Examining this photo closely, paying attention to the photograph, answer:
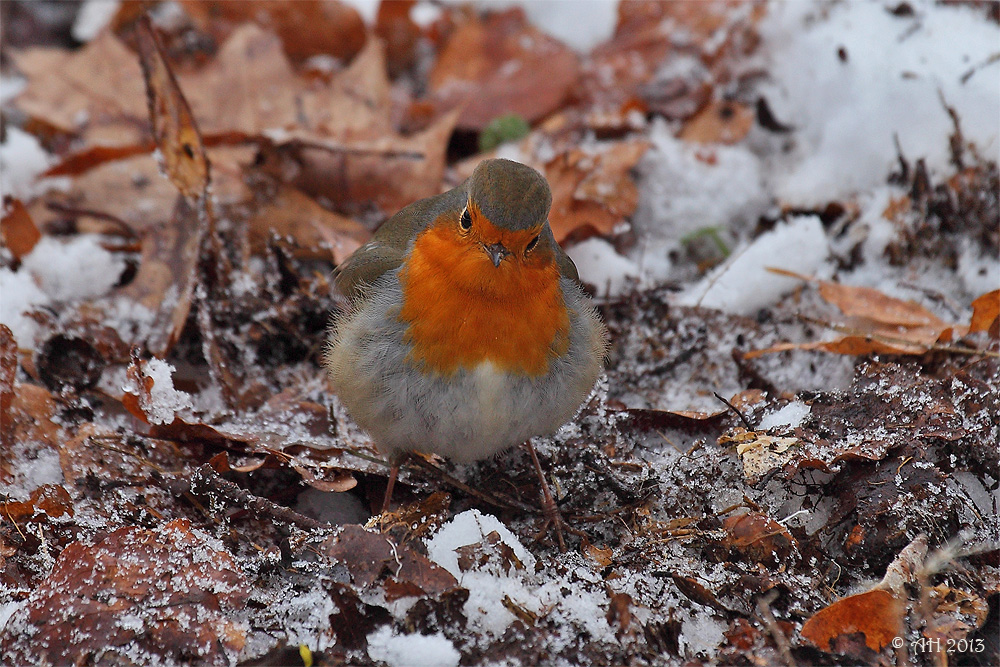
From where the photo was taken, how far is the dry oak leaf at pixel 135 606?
207 centimetres

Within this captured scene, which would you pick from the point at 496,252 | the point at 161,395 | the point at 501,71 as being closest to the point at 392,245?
the point at 496,252

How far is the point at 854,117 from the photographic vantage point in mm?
3971

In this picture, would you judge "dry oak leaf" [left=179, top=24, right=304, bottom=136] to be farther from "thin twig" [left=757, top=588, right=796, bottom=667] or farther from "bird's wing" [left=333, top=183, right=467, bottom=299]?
"thin twig" [left=757, top=588, right=796, bottom=667]

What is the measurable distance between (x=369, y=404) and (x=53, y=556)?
937 millimetres

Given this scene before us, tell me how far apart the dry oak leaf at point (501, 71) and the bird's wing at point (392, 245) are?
1552 mm

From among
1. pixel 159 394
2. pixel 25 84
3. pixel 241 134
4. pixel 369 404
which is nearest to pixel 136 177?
pixel 241 134

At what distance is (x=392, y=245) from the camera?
2.95 metres

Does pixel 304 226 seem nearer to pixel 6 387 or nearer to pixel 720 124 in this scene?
pixel 6 387

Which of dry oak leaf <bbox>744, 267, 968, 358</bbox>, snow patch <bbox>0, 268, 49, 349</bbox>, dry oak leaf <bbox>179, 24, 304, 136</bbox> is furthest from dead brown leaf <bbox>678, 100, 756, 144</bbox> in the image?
snow patch <bbox>0, 268, 49, 349</bbox>

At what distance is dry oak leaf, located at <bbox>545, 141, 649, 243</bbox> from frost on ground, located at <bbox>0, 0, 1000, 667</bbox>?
16 mm

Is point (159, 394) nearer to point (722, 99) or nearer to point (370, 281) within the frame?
→ point (370, 281)

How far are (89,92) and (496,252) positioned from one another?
10.3 feet

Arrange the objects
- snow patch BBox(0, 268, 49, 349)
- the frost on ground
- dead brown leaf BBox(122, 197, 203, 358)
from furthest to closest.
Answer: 1. dead brown leaf BBox(122, 197, 203, 358)
2. snow patch BBox(0, 268, 49, 349)
3. the frost on ground

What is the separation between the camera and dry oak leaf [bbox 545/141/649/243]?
3.74m
